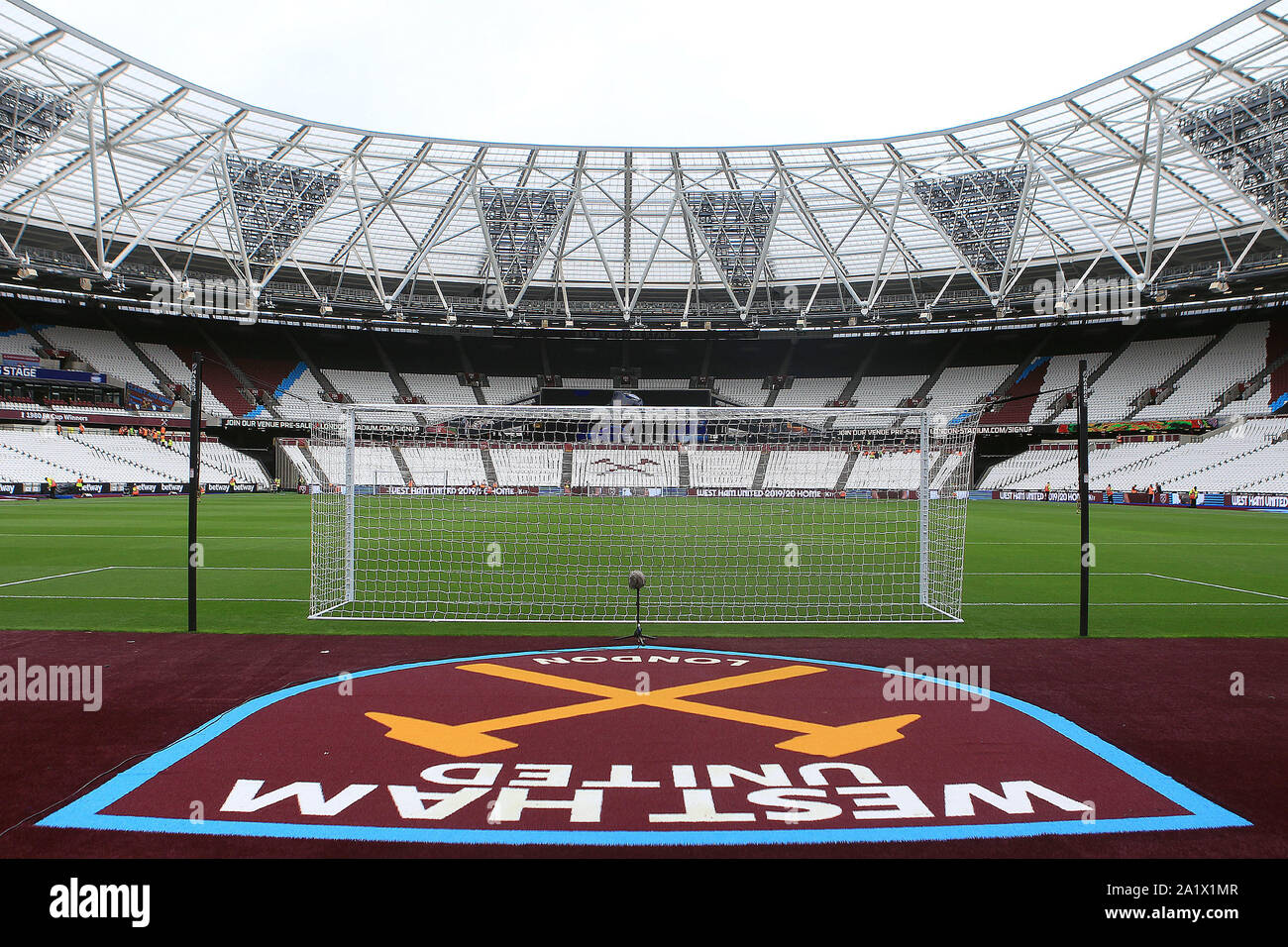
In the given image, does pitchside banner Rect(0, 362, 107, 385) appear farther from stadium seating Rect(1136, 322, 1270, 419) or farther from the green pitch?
stadium seating Rect(1136, 322, 1270, 419)

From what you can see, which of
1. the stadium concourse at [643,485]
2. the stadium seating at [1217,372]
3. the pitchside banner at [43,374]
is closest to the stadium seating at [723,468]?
the stadium concourse at [643,485]

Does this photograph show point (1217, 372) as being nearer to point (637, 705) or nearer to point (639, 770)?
point (637, 705)

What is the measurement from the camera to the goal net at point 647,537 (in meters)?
9.27

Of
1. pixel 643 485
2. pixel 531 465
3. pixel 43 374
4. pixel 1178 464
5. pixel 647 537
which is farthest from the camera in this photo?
pixel 43 374

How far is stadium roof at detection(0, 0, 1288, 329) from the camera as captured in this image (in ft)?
88.7

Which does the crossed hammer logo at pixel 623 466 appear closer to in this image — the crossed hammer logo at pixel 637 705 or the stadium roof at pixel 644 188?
the stadium roof at pixel 644 188

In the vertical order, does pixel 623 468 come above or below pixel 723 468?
below

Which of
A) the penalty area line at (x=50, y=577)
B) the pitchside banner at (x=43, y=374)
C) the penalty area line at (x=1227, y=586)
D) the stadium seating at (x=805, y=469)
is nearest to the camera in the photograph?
the penalty area line at (x=1227, y=586)

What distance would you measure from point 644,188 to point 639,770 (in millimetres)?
38561

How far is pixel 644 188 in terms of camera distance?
38.2 m

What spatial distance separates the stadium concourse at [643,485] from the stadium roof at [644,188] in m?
0.27

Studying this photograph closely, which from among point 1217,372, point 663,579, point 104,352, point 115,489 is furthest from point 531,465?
point 1217,372
